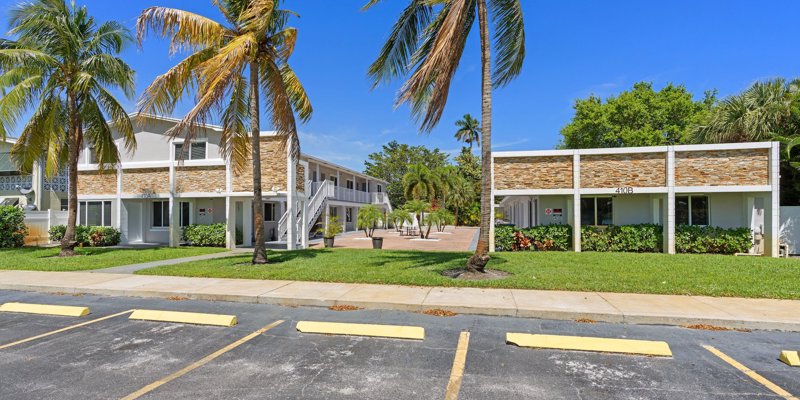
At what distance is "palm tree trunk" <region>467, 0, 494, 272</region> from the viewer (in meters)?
9.83

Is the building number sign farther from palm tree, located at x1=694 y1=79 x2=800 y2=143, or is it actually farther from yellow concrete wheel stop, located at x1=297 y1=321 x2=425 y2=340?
yellow concrete wheel stop, located at x1=297 y1=321 x2=425 y2=340

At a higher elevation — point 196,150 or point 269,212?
point 196,150

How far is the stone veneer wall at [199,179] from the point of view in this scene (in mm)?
18922

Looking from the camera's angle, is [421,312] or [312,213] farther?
[312,213]

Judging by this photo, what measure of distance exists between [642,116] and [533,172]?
20707mm

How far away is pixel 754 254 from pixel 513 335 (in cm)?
1547

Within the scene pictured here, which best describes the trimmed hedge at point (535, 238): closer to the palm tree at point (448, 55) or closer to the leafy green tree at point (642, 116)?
the palm tree at point (448, 55)

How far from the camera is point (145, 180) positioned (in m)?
20.0

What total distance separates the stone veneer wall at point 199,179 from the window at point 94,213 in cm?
606

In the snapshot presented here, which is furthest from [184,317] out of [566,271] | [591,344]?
[566,271]

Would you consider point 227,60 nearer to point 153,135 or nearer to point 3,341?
point 3,341

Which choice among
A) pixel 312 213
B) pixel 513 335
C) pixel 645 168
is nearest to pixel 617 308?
pixel 513 335

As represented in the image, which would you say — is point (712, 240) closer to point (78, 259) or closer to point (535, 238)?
point (535, 238)

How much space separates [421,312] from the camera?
7195 millimetres
